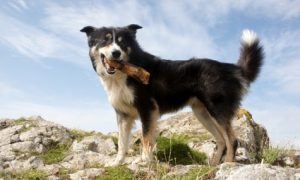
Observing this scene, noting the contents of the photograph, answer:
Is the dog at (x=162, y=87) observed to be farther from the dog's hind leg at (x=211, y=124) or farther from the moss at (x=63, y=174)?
the moss at (x=63, y=174)

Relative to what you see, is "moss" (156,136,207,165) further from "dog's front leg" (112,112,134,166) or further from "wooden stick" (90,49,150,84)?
"wooden stick" (90,49,150,84)

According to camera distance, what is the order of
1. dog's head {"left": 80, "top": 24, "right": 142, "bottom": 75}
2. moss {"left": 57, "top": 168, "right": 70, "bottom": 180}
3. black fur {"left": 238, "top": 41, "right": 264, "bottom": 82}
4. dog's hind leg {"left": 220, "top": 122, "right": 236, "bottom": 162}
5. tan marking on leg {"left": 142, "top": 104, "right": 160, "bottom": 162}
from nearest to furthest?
moss {"left": 57, "top": 168, "right": 70, "bottom": 180}, tan marking on leg {"left": 142, "top": 104, "right": 160, "bottom": 162}, dog's head {"left": 80, "top": 24, "right": 142, "bottom": 75}, dog's hind leg {"left": 220, "top": 122, "right": 236, "bottom": 162}, black fur {"left": 238, "top": 41, "right": 264, "bottom": 82}

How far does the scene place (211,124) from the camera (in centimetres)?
897

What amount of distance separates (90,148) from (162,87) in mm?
2766

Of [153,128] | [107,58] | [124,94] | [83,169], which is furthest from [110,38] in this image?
[83,169]

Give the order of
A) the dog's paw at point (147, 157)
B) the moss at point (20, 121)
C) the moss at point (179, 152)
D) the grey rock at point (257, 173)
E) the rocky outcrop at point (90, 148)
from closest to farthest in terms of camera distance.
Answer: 1. the grey rock at point (257, 173)
2. the rocky outcrop at point (90, 148)
3. the dog's paw at point (147, 157)
4. the moss at point (179, 152)
5. the moss at point (20, 121)

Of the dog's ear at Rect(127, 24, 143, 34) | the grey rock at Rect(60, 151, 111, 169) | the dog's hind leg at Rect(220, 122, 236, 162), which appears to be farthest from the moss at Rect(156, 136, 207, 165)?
the dog's ear at Rect(127, 24, 143, 34)

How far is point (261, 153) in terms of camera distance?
10305mm

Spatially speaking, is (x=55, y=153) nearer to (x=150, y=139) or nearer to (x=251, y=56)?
(x=150, y=139)

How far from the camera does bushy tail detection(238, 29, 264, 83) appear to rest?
29.7ft

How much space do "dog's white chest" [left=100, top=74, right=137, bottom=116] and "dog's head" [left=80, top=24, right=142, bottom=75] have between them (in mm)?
215

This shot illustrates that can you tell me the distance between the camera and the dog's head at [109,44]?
317 inches

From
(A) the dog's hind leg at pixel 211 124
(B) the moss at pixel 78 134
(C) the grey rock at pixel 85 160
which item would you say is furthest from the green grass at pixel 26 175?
(B) the moss at pixel 78 134

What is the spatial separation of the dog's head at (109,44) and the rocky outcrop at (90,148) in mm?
1785
